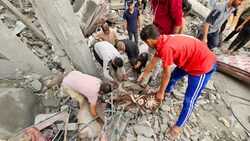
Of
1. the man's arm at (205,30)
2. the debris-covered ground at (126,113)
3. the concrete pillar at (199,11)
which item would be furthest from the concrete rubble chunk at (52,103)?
the concrete pillar at (199,11)

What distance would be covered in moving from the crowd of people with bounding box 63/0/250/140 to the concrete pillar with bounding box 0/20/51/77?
130cm

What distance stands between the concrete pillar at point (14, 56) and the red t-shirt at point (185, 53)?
107 inches

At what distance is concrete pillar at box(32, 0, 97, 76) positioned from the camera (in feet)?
9.19

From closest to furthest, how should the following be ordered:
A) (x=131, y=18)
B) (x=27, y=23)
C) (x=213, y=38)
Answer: (x=213, y=38)
(x=131, y=18)
(x=27, y=23)

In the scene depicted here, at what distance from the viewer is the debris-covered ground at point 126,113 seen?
3.18 m

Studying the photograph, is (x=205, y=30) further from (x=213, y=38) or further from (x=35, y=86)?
(x=35, y=86)

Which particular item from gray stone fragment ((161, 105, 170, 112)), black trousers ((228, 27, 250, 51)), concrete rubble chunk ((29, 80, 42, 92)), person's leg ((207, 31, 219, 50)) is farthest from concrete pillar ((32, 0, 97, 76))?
black trousers ((228, 27, 250, 51))

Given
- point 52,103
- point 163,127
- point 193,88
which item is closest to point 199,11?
point 193,88

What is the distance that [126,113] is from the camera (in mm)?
3355

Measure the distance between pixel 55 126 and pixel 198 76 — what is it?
2.44 metres

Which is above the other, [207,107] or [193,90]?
[193,90]

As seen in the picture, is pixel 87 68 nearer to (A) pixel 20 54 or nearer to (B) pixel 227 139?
(A) pixel 20 54

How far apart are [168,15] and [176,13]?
17cm

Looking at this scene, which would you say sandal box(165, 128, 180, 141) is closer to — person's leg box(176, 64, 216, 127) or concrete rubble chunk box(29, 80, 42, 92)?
person's leg box(176, 64, 216, 127)
